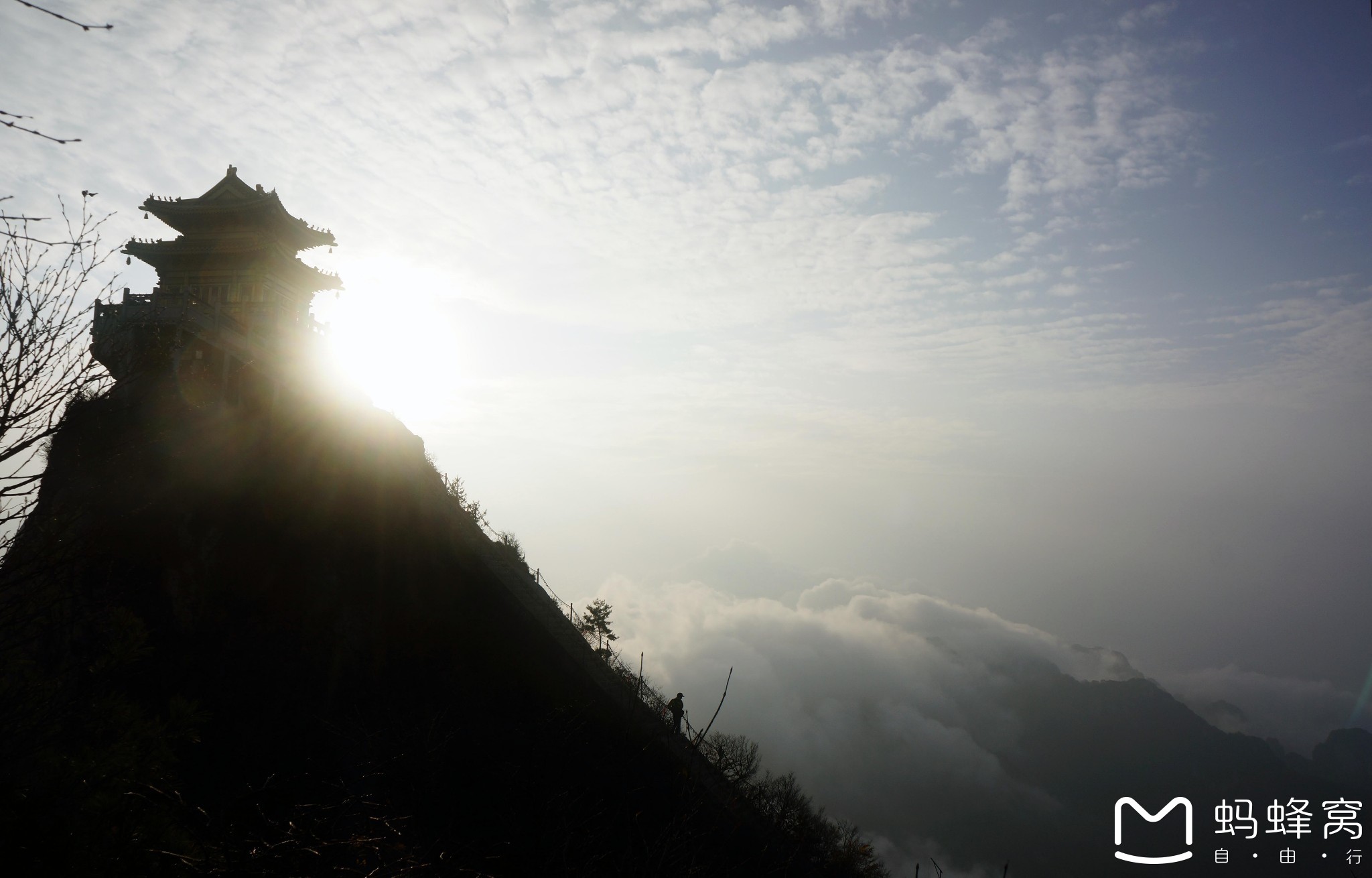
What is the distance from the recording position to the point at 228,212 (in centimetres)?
3400

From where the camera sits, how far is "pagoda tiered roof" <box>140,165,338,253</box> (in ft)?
111

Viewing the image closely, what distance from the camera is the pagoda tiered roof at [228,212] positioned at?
33.9m

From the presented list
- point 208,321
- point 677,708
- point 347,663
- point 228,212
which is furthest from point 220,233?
point 677,708

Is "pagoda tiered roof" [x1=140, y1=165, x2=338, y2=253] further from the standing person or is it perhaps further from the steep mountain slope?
the standing person

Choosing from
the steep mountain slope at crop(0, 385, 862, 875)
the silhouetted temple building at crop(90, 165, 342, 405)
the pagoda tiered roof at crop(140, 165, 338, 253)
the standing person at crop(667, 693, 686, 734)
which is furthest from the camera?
the pagoda tiered roof at crop(140, 165, 338, 253)

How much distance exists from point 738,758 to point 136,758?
90.4 feet

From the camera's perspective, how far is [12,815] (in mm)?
7008

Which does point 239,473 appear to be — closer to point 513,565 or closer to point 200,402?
point 200,402

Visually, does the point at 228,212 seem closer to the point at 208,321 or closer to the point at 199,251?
the point at 199,251

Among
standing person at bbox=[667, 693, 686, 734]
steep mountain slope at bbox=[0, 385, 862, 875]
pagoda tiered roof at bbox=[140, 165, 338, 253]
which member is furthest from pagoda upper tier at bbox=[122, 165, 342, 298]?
standing person at bbox=[667, 693, 686, 734]

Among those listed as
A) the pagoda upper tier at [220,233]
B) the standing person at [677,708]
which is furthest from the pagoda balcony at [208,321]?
the standing person at [677,708]

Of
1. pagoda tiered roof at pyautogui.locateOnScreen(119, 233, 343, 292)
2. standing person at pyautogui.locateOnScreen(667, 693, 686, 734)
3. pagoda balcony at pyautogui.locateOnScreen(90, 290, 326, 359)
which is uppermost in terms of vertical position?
pagoda tiered roof at pyautogui.locateOnScreen(119, 233, 343, 292)

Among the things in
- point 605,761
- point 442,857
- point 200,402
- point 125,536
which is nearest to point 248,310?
point 200,402

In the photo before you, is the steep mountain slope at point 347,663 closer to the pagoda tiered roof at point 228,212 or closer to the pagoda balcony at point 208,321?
the pagoda balcony at point 208,321
